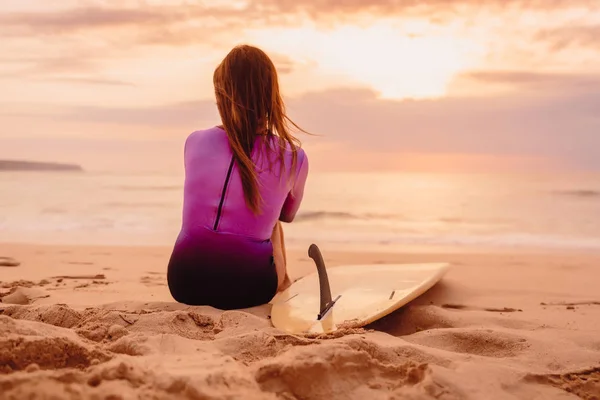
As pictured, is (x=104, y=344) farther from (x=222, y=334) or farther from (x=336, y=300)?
(x=336, y=300)

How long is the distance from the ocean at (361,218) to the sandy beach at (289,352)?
4158 mm

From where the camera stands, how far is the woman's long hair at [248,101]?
2963 millimetres

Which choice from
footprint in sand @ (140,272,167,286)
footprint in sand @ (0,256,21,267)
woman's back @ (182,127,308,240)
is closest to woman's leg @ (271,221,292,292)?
woman's back @ (182,127,308,240)

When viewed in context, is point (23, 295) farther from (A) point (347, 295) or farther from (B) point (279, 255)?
(A) point (347, 295)

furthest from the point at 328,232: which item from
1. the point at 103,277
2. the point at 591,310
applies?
the point at 591,310

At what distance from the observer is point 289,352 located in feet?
6.07

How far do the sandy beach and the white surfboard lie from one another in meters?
0.10

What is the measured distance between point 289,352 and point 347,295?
1559 millimetres

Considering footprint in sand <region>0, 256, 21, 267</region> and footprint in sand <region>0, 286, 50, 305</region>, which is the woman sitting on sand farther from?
footprint in sand <region>0, 256, 21, 267</region>

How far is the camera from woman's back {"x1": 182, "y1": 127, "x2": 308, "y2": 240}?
9.69ft

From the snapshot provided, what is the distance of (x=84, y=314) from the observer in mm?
2662

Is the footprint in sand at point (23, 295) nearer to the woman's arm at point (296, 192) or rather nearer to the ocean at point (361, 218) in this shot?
the woman's arm at point (296, 192)

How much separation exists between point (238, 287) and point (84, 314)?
74 centimetres

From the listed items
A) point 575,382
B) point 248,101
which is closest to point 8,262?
point 248,101
